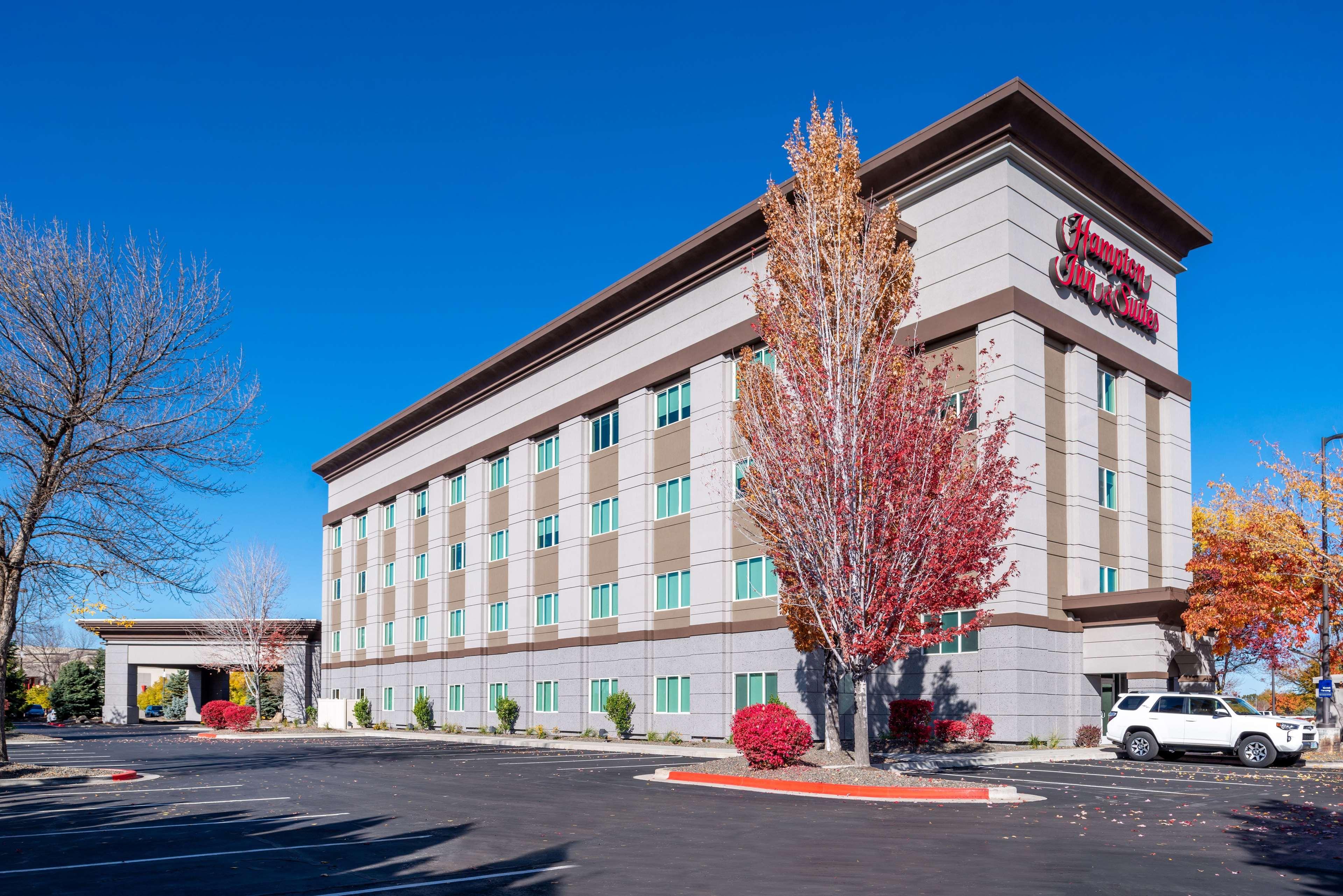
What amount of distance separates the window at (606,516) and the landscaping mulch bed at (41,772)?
22.6 m

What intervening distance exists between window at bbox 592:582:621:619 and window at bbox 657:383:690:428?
6989mm

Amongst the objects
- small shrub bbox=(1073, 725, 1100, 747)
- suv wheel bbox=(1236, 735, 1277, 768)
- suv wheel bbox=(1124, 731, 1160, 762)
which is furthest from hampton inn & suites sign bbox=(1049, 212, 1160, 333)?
suv wheel bbox=(1236, 735, 1277, 768)

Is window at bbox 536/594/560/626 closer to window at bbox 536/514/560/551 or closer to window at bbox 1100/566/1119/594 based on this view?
window at bbox 536/514/560/551

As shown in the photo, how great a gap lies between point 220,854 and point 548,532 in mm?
38233

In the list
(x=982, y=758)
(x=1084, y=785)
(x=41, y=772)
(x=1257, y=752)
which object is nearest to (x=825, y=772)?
(x=1084, y=785)

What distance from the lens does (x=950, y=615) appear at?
33812 mm

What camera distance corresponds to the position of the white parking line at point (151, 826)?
15.6 metres

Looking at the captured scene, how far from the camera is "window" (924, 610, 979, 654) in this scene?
33.0 metres

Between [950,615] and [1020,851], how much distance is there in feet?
67.7

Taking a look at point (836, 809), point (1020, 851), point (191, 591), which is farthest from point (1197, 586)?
point (191, 591)

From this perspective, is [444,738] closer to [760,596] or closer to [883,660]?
[760,596]

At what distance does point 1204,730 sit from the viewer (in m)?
28.5

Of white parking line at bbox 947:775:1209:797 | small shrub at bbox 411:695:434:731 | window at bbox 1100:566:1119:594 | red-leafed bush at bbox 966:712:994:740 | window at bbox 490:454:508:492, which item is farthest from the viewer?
small shrub at bbox 411:695:434:731

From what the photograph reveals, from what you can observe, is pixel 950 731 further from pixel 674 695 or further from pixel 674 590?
pixel 674 590
